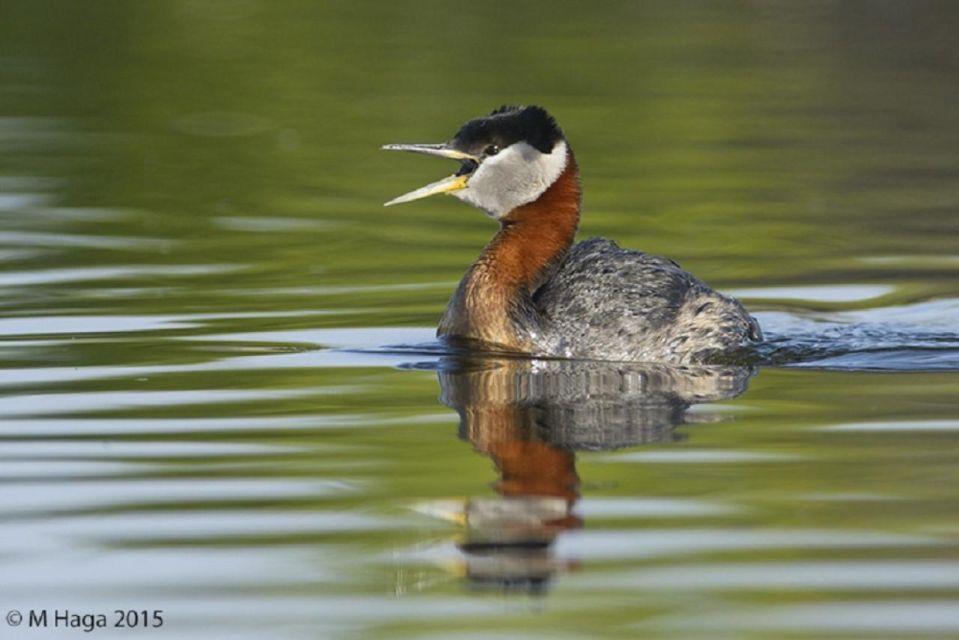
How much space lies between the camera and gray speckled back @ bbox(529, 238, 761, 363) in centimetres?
1225

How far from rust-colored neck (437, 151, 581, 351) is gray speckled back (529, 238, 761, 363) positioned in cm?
18

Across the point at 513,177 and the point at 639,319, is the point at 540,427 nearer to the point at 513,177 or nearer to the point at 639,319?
the point at 639,319

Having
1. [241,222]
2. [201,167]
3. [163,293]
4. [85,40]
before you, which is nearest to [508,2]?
[85,40]

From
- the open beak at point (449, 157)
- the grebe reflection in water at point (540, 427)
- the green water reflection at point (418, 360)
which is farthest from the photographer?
A: the open beak at point (449, 157)

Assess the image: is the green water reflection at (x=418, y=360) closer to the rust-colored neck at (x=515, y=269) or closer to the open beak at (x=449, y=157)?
the rust-colored neck at (x=515, y=269)

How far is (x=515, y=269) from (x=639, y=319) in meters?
0.95

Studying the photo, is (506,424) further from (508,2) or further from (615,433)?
(508,2)

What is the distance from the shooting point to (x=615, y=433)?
10.1 m

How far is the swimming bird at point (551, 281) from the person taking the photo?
12.3 meters

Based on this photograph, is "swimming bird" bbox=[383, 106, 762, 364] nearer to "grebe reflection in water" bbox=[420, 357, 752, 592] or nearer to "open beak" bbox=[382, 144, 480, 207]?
"open beak" bbox=[382, 144, 480, 207]
